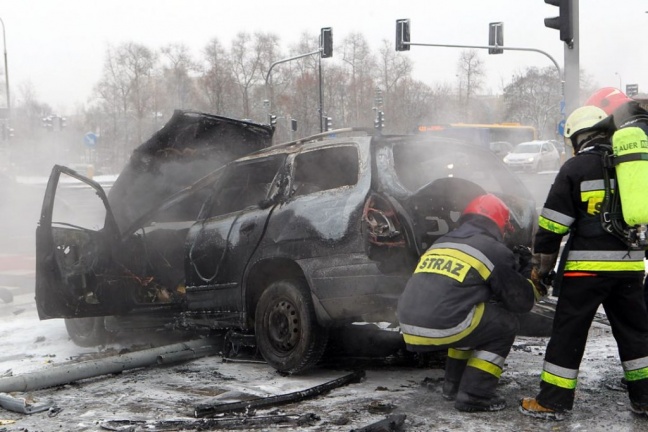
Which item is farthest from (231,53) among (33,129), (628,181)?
(628,181)

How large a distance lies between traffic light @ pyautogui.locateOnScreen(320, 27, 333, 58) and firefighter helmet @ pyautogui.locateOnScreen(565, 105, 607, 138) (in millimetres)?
20539

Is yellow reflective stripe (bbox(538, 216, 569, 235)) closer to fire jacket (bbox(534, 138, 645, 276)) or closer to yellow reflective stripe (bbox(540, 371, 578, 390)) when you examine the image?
fire jacket (bbox(534, 138, 645, 276))

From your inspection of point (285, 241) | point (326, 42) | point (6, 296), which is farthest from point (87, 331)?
point (326, 42)

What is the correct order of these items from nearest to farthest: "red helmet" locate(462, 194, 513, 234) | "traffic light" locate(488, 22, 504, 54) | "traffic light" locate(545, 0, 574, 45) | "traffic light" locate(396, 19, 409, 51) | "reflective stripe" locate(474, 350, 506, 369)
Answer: "reflective stripe" locate(474, 350, 506, 369) < "red helmet" locate(462, 194, 513, 234) < "traffic light" locate(545, 0, 574, 45) < "traffic light" locate(396, 19, 409, 51) < "traffic light" locate(488, 22, 504, 54)

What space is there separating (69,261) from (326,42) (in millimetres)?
19283

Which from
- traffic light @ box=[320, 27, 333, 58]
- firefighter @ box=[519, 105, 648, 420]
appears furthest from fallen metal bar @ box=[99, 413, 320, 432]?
traffic light @ box=[320, 27, 333, 58]

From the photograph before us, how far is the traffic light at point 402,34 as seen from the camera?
23672 millimetres

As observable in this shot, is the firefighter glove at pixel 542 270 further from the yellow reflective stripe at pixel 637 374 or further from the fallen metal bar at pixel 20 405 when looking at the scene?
the fallen metal bar at pixel 20 405

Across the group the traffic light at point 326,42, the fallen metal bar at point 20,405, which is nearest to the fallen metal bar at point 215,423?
the fallen metal bar at point 20,405

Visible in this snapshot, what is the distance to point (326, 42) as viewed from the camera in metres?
24.5

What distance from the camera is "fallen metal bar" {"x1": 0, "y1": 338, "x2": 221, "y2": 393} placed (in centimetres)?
512

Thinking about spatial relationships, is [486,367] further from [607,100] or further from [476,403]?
[607,100]

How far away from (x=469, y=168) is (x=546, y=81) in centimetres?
5668

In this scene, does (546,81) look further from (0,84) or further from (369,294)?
(369,294)
